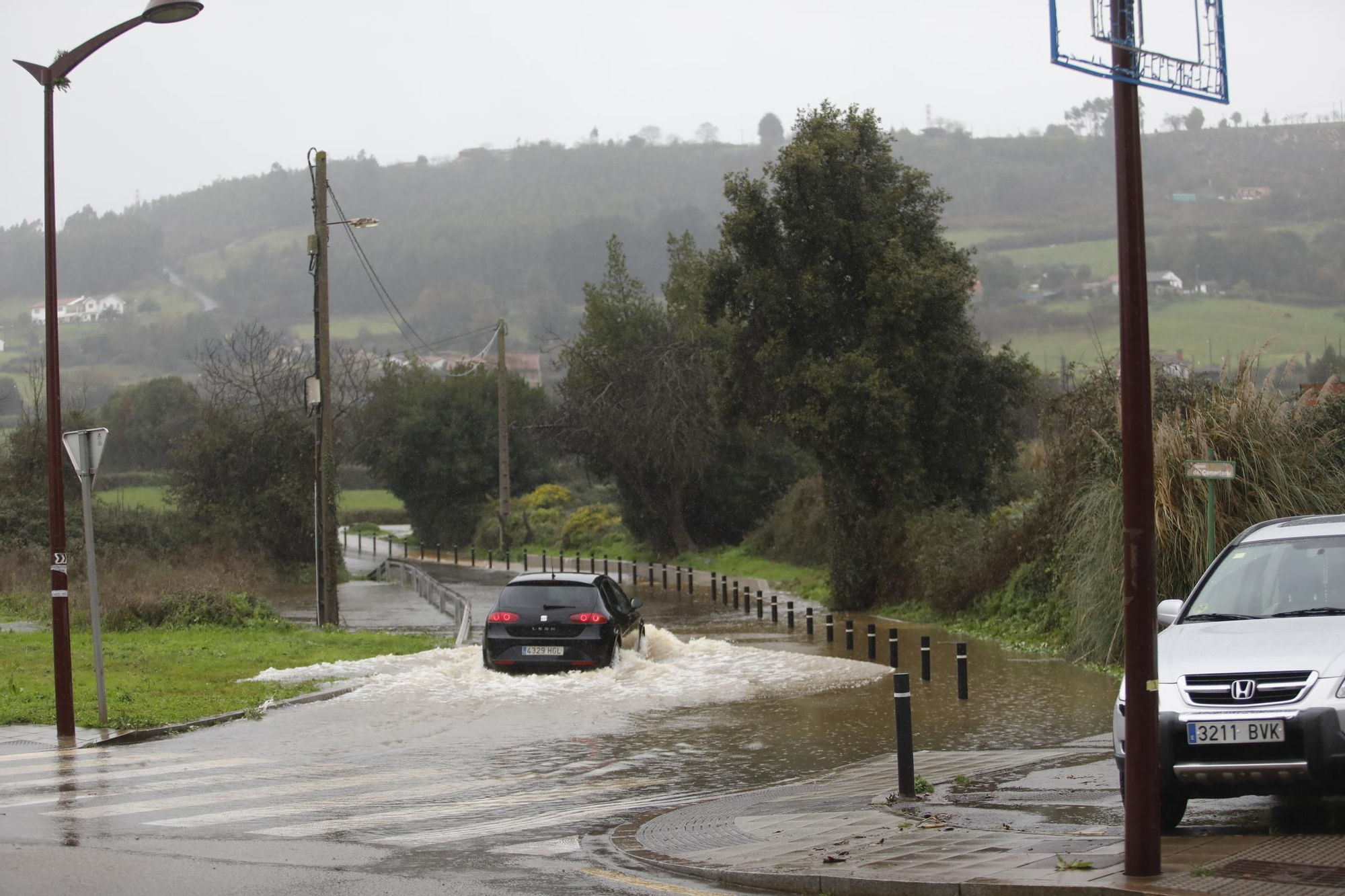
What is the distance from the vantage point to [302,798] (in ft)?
34.9

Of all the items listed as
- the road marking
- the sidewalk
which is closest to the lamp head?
the sidewalk

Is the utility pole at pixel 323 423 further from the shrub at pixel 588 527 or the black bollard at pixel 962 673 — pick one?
the shrub at pixel 588 527

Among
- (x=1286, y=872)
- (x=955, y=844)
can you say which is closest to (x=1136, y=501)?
(x=1286, y=872)

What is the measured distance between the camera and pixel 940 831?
8531 mm

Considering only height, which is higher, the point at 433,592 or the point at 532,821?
the point at 532,821

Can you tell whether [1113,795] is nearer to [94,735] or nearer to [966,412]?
[94,735]

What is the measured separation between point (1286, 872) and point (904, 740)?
340 cm

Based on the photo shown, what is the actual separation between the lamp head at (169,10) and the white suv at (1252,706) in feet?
35.0

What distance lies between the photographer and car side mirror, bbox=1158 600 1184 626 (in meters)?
9.16

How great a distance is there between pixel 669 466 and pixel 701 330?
17.8ft

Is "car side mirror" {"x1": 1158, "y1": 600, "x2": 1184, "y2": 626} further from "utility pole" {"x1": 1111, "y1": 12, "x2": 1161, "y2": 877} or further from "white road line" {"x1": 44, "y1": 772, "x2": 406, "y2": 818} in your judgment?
"white road line" {"x1": 44, "y1": 772, "x2": 406, "y2": 818}

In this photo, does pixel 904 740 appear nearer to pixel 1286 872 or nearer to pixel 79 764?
pixel 1286 872

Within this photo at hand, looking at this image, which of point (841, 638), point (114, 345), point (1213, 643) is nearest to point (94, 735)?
point (1213, 643)

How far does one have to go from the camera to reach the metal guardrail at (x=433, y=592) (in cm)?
2517
